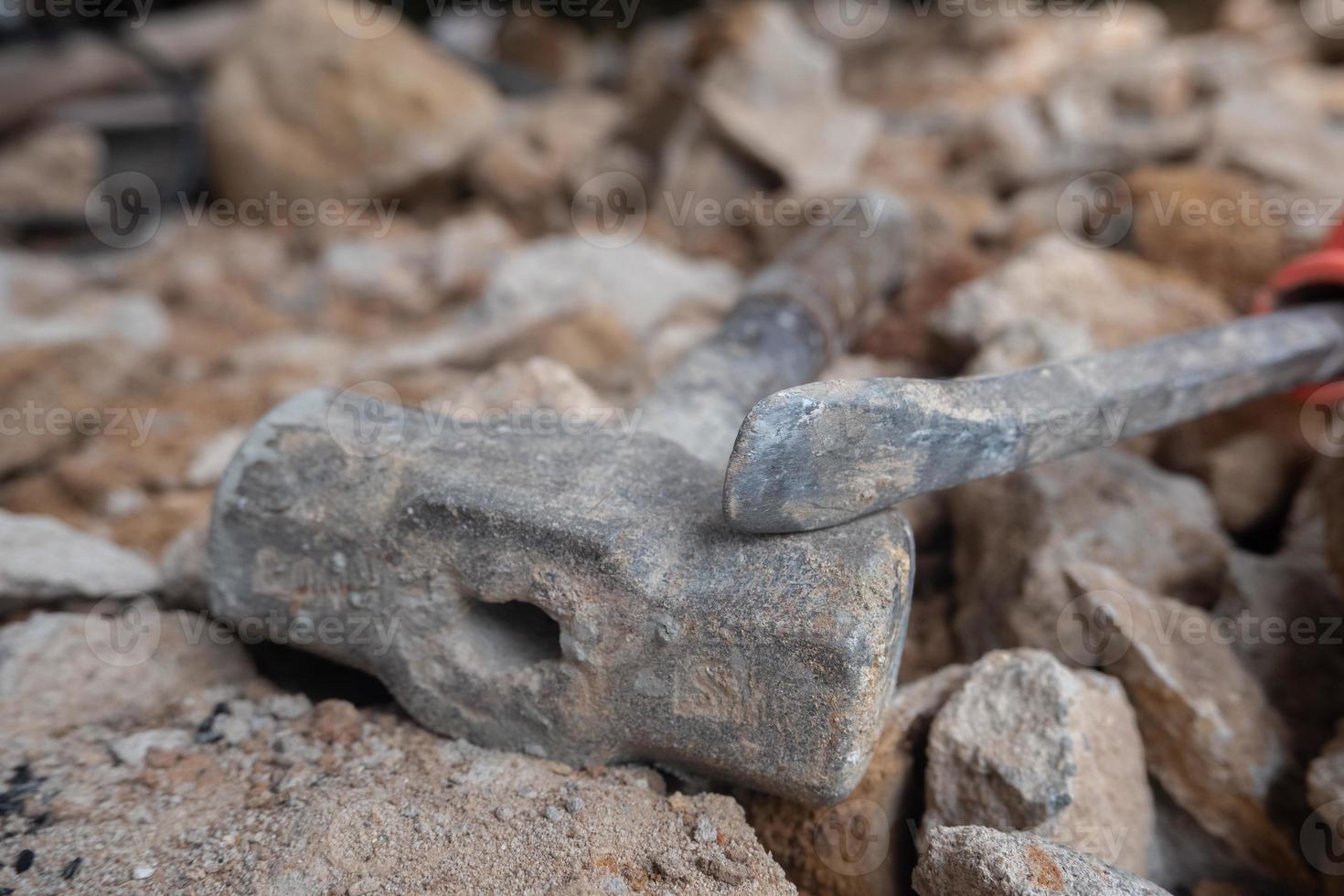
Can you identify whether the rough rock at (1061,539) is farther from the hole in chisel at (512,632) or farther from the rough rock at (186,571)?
the rough rock at (186,571)

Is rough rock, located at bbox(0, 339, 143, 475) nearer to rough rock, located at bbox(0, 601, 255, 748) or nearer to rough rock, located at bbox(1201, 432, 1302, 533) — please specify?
rough rock, located at bbox(0, 601, 255, 748)

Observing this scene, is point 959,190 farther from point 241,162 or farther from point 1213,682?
point 241,162

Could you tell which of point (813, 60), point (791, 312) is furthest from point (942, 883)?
point (813, 60)

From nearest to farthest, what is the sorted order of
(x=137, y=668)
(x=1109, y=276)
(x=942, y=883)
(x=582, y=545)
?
(x=942, y=883)
(x=582, y=545)
(x=137, y=668)
(x=1109, y=276)

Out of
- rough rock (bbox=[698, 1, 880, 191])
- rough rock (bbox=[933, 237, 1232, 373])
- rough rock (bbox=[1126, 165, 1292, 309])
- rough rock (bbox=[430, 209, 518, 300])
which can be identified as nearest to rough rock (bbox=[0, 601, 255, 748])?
rough rock (bbox=[933, 237, 1232, 373])

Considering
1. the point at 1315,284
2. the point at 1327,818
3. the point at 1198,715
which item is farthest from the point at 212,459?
the point at 1315,284

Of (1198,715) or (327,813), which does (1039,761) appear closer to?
(1198,715)
